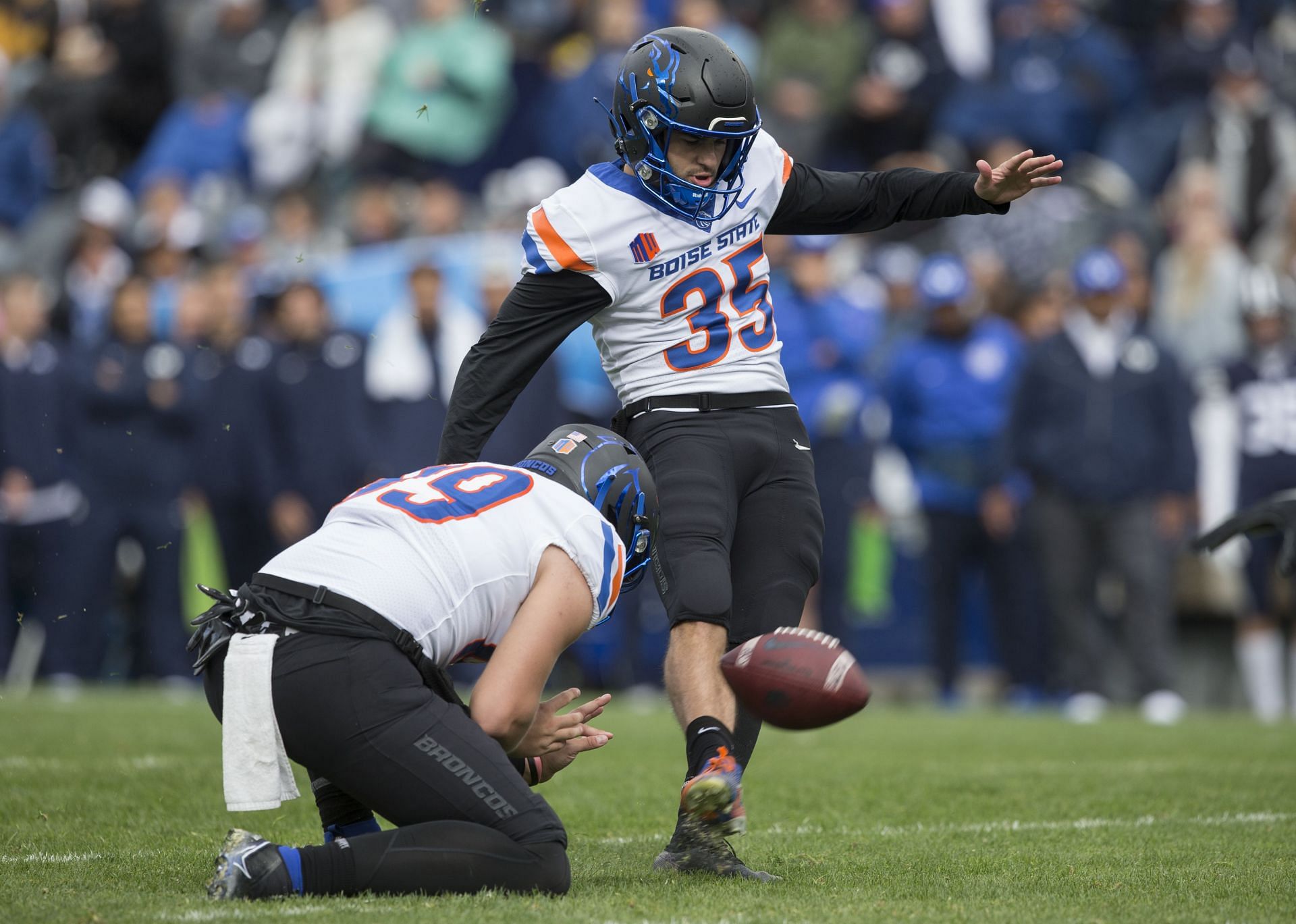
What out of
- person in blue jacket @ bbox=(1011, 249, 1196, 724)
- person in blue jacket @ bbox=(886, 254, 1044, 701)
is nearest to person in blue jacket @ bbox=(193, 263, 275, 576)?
person in blue jacket @ bbox=(886, 254, 1044, 701)

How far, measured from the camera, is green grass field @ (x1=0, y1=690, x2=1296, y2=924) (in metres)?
→ 3.73

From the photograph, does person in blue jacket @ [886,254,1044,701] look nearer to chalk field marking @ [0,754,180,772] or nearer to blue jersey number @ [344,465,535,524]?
chalk field marking @ [0,754,180,772]

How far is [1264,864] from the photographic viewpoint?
4367 millimetres

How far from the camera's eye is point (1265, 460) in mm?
10312

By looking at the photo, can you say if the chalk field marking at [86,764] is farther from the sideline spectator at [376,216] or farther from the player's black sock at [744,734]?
the sideline spectator at [376,216]

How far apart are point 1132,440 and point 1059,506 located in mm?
562

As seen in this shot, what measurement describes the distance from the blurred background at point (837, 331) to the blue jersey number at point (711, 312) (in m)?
4.84

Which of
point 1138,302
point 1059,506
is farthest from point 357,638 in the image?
point 1138,302

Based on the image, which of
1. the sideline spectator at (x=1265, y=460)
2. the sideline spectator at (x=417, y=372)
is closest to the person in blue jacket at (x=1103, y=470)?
the sideline spectator at (x=1265, y=460)

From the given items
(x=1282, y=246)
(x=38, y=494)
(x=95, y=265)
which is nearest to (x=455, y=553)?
(x=38, y=494)

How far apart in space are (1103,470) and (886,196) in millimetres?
5520

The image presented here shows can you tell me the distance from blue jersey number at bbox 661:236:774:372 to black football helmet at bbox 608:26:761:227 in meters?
0.15

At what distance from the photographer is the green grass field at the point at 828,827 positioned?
3.73 metres

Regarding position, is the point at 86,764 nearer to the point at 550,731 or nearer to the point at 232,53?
the point at 550,731
